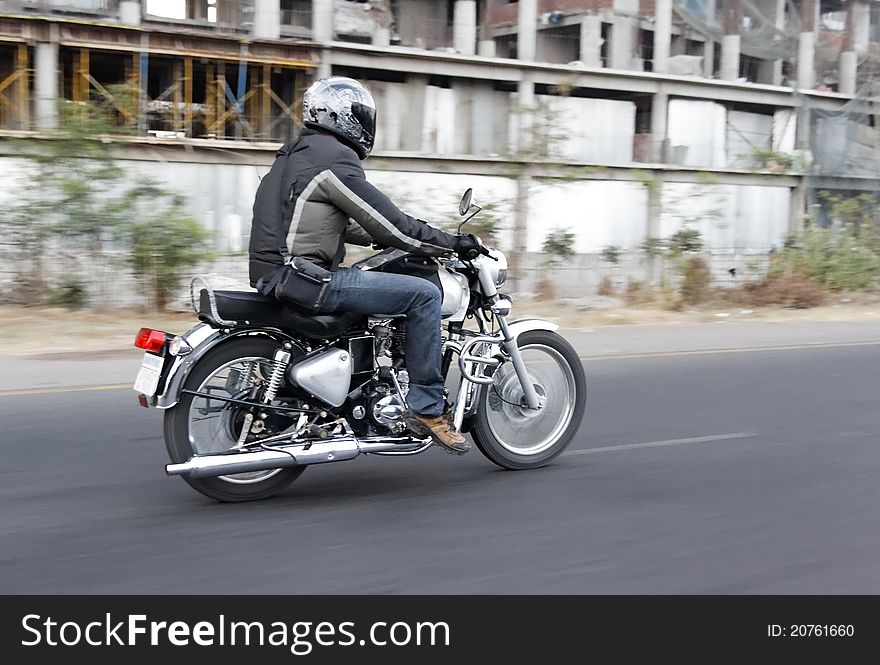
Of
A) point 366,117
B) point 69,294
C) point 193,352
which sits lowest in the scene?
point 69,294

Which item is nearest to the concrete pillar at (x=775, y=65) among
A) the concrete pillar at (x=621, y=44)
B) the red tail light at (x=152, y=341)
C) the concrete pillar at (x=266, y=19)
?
the concrete pillar at (x=621, y=44)

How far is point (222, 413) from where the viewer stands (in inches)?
220

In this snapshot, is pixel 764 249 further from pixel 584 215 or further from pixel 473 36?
pixel 473 36

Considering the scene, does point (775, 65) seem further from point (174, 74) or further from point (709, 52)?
point (174, 74)

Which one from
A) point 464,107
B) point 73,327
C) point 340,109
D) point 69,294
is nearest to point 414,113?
point 464,107

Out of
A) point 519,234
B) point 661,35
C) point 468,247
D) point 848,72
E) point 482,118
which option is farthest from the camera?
point 848,72

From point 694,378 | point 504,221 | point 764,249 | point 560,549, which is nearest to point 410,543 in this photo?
point 560,549

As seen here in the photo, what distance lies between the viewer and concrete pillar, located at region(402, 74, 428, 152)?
3747 cm

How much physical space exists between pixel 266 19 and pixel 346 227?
99.1 feet

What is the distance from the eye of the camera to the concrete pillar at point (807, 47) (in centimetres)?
4675

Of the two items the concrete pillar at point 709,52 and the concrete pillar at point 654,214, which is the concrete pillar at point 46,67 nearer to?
the concrete pillar at point 654,214

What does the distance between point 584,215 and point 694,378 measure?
28458 mm

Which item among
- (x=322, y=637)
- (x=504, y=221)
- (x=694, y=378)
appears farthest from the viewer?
(x=504, y=221)

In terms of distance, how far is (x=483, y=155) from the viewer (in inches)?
1508
